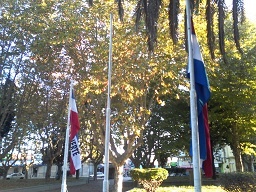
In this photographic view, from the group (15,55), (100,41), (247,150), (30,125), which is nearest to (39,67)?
(15,55)

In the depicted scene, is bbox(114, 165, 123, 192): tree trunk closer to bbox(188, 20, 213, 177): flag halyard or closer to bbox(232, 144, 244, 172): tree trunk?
bbox(232, 144, 244, 172): tree trunk

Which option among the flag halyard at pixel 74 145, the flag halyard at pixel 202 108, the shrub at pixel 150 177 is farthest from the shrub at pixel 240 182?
the flag halyard at pixel 74 145

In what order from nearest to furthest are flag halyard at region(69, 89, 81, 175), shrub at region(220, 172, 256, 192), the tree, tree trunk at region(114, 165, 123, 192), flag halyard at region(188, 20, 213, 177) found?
flag halyard at region(188, 20, 213, 177), shrub at region(220, 172, 256, 192), flag halyard at region(69, 89, 81, 175), tree trunk at region(114, 165, 123, 192), the tree

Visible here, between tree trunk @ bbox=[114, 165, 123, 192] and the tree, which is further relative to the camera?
the tree

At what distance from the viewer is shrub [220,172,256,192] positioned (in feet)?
35.0

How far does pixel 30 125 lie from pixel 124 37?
14.0 meters

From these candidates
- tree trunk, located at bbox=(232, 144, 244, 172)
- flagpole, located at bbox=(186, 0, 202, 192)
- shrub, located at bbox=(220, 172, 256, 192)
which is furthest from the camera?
tree trunk, located at bbox=(232, 144, 244, 172)

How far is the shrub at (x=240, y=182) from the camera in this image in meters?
10.7

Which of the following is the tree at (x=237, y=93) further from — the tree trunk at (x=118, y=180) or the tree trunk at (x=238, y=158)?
the tree trunk at (x=118, y=180)

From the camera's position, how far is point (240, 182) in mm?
10781

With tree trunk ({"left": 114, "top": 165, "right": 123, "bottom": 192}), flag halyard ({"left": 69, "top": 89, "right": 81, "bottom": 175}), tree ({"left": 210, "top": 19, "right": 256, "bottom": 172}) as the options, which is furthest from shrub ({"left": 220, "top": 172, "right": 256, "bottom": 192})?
tree ({"left": 210, "top": 19, "right": 256, "bottom": 172})

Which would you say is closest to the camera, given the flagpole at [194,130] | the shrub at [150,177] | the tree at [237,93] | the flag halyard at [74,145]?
the flagpole at [194,130]

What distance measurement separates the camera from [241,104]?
20109 millimetres

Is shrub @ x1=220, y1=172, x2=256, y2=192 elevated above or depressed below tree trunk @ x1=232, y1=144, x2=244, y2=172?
below
